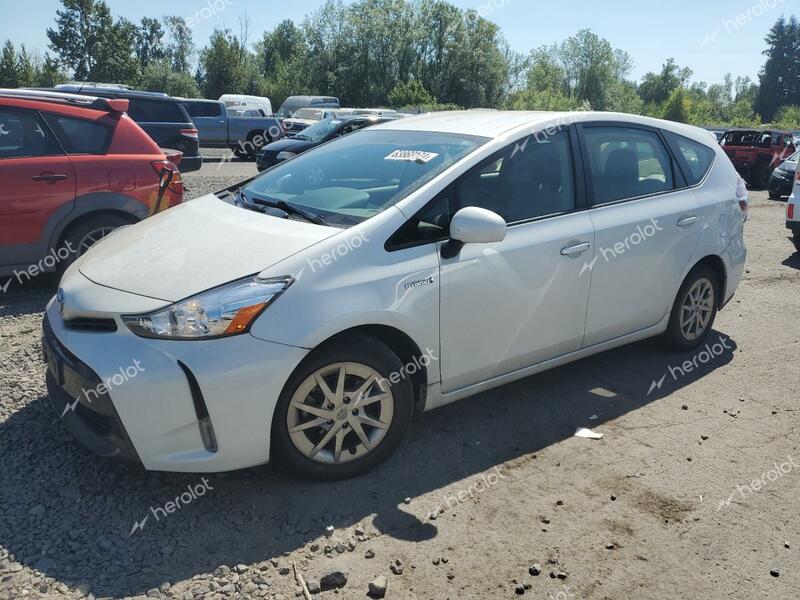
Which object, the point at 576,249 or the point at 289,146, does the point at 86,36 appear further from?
the point at 576,249

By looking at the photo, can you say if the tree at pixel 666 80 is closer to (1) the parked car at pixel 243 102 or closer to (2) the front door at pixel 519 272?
(1) the parked car at pixel 243 102

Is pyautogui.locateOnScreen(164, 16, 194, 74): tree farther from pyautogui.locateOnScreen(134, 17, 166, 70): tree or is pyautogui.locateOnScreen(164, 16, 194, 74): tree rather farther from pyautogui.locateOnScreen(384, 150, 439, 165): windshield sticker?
pyautogui.locateOnScreen(384, 150, 439, 165): windshield sticker

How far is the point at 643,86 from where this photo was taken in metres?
106

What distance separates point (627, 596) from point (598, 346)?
1952mm

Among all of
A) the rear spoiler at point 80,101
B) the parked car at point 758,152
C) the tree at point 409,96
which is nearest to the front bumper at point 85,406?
the rear spoiler at point 80,101

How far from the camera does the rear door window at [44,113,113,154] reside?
5.98m

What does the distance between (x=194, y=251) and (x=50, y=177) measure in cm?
327

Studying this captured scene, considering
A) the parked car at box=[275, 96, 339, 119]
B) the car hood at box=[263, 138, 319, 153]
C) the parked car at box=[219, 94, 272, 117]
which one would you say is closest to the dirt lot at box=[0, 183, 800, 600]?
the car hood at box=[263, 138, 319, 153]

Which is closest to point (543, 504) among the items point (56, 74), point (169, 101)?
point (169, 101)

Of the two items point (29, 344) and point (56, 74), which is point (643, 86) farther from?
point (29, 344)

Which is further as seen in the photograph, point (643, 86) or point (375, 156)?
point (643, 86)

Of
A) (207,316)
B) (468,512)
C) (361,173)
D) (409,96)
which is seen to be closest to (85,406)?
(207,316)

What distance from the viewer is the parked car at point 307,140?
51.4ft

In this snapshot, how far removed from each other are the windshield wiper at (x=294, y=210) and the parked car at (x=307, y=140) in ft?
38.3
